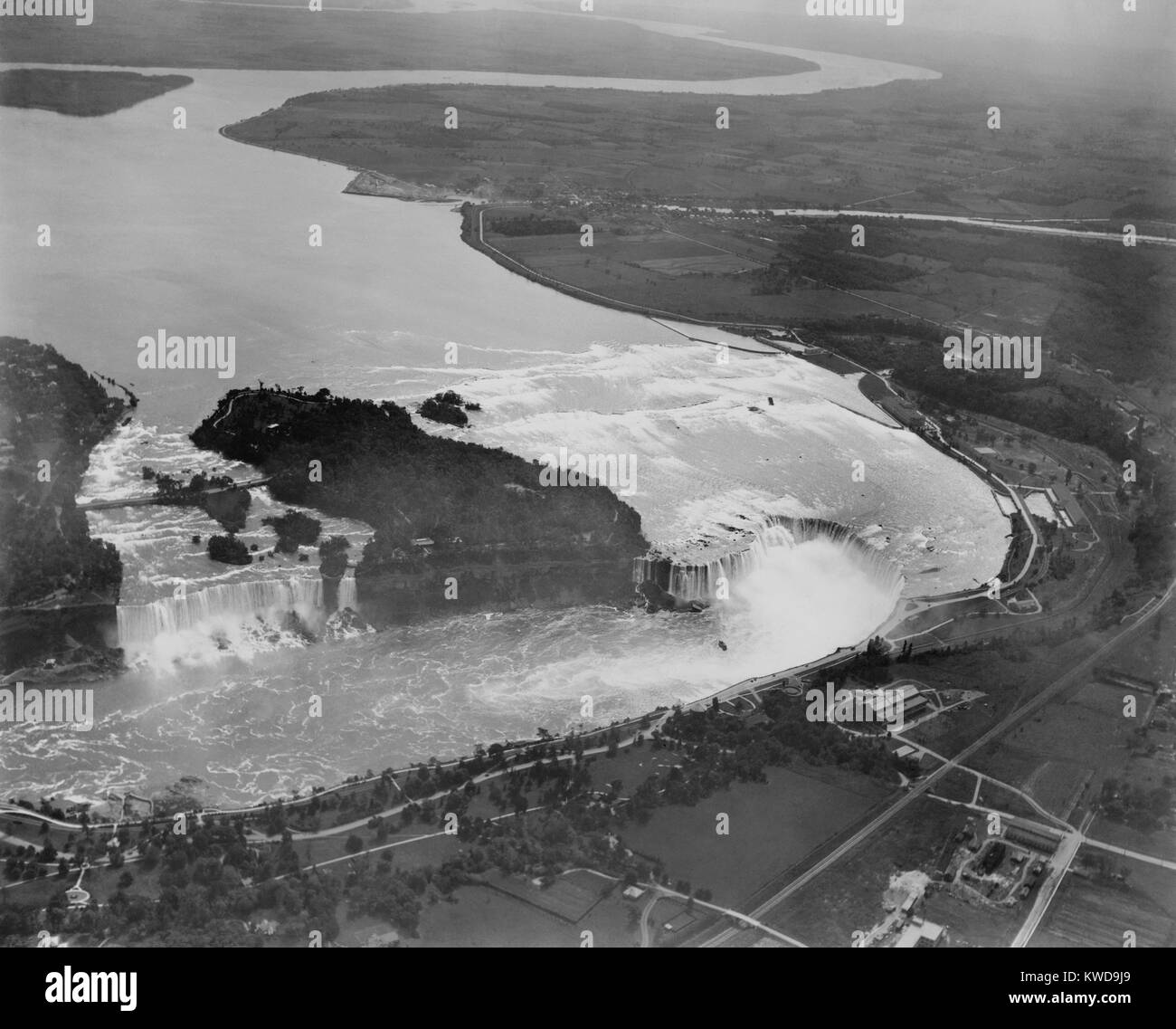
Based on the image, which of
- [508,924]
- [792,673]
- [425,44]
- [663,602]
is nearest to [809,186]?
[425,44]

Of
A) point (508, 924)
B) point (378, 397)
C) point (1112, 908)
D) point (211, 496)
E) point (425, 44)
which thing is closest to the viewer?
point (508, 924)

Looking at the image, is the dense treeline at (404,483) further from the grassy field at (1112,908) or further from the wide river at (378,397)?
the grassy field at (1112,908)

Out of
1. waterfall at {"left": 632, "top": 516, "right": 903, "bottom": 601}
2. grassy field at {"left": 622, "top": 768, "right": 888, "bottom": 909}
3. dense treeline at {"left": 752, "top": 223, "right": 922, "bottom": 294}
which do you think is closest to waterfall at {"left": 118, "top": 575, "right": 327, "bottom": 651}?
waterfall at {"left": 632, "top": 516, "right": 903, "bottom": 601}

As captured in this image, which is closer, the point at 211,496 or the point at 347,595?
the point at 347,595

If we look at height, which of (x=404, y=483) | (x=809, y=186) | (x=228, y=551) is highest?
(x=809, y=186)

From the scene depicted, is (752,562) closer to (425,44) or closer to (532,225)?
(532,225)

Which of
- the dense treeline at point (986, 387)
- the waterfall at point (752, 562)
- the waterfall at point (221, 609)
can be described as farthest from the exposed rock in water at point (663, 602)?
the dense treeline at point (986, 387)
